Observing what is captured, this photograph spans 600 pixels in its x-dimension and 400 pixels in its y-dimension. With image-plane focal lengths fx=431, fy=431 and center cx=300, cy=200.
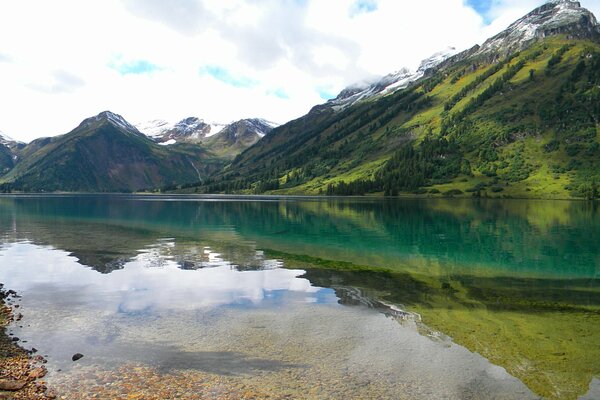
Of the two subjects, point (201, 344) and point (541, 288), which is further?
point (541, 288)

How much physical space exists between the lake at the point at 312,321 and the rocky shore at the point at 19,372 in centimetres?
57

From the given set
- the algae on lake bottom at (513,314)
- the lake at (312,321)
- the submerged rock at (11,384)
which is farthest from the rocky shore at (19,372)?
the algae on lake bottom at (513,314)

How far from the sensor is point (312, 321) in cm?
2703

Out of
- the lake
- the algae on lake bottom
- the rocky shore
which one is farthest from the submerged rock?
the algae on lake bottom

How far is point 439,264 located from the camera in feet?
160

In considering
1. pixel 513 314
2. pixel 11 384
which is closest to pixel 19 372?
pixel 11 384

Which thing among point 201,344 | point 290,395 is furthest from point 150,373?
point 290,395

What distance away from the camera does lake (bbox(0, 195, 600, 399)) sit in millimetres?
18078

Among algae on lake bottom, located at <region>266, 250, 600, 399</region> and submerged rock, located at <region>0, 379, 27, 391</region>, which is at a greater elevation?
submerged rock, located at <region>0, 379, 27, 391</region>

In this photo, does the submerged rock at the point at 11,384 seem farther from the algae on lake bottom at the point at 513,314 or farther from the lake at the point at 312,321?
the algae on lake bottom at the point at 513,314

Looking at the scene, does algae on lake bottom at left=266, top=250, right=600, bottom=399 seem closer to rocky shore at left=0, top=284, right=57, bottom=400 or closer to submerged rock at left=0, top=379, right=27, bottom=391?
rocky shore at left=0, top=284, right=57, bottom=400

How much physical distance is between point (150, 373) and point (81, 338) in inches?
280

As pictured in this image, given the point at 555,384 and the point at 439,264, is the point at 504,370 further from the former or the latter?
the point at 439,264

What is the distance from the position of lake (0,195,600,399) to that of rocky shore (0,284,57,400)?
0.57 metres
